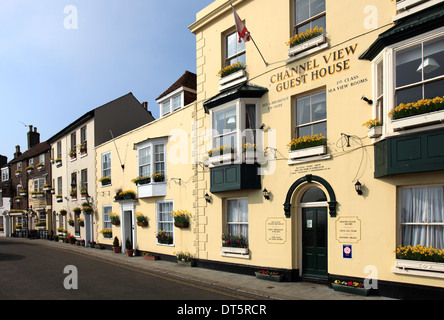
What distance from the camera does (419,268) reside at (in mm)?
8078

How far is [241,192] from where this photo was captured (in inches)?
513

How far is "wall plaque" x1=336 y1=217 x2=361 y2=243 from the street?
336 centimetres

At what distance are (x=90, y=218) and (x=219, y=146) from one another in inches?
635

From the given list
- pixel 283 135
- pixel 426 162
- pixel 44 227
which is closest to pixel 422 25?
pixel 426 162

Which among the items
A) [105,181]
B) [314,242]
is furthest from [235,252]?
[105,181]

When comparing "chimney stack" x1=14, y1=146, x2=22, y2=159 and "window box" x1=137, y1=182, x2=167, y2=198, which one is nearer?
"window box" x1=137, y1=182, x2=167, y2=198

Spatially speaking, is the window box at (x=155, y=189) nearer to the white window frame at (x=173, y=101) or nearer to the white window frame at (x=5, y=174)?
the white window frame at (x=173, y=101)

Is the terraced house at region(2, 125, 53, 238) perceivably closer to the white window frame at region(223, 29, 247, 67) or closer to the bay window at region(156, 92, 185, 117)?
the bay window at region(156, 92, 185, 117)

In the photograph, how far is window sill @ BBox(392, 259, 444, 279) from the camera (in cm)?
782

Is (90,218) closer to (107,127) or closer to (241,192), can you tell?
(107,127)

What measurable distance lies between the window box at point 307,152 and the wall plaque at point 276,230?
2.19m

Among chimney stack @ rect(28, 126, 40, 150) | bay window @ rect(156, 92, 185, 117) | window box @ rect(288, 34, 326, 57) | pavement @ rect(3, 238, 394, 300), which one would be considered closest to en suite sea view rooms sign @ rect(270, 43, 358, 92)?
window box @ rect(288, 34, 326, 57)

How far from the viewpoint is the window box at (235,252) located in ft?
41.3

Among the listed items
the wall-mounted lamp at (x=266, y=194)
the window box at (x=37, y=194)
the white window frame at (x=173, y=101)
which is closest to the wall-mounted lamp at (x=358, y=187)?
the wall-mounted lamp at (x=266, y=194)
